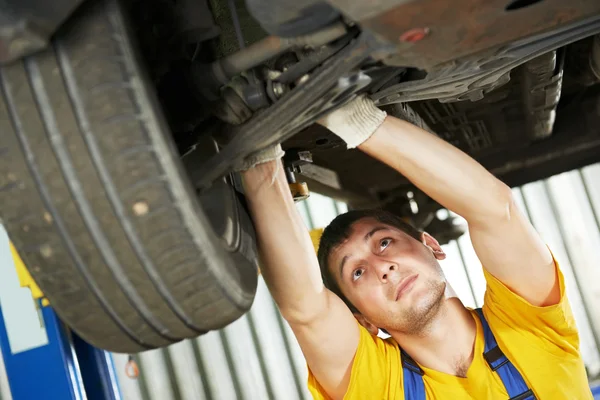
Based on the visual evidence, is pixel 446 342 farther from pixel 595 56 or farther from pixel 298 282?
pixel 595 56

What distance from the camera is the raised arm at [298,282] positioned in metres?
1.29

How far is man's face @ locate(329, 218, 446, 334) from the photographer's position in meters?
1.75

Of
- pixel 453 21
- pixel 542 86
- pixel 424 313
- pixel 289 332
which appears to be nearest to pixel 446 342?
pixel 424 313

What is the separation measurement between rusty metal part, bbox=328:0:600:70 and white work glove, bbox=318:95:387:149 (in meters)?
0.23

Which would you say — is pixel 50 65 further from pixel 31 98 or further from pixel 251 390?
pixel 251 390

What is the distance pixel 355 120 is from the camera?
1.13 m

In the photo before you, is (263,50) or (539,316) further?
(539,316)

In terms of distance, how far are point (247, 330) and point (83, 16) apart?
4.02 meters

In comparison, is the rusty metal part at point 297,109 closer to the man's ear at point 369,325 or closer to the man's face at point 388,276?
the man's face at point 388,276

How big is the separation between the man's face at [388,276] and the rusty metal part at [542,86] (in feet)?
1.64

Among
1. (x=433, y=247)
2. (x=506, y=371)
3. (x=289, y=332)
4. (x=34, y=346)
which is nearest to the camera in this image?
(x=506, y=371)

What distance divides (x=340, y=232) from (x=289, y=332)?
2906 mm

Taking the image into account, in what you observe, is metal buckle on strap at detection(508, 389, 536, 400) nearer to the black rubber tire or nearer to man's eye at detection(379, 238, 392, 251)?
man's eye at detection(379, 238, 392, 251)

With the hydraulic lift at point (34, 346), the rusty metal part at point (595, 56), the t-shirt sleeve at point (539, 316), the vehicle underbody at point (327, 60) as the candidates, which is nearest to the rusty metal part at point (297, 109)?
the vehicle underbody at point (327, 60)
